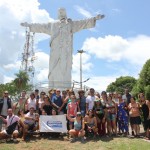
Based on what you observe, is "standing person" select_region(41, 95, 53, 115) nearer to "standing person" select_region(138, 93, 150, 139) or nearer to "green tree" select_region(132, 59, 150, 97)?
"standing person" select_region(138, 93, 150, 139)

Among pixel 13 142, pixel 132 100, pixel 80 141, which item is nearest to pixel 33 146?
pixel 13 142

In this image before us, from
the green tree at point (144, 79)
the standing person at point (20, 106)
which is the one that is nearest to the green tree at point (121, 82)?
the green tree at point (144, 79)

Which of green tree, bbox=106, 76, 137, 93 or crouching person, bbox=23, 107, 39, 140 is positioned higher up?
green tree, bbox=106, 76, 137, 93

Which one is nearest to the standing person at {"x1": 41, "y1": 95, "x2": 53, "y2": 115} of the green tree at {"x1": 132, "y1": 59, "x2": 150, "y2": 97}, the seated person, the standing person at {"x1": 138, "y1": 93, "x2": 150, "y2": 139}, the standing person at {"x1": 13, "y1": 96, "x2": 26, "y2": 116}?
the standing person at {"x1": 13, "y1": 96, "x2": 26, "y2": 116}

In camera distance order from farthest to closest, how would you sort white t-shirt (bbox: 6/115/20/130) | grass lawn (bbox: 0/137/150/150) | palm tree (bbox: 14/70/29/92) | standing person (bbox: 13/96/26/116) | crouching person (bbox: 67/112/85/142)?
palm tree (bbox: 14/70/29/92)
standing person (bbox: 13/96/26/116)
white t-shirt (bbox: 6/115/20/130)
crouching person (bbox: 67/112/85/142)
grass lawn (bbox: 0/137/150/150)

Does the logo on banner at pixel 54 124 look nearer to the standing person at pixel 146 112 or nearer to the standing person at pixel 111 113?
the standing person at pixel 111 113

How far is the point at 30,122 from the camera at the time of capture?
13508mm

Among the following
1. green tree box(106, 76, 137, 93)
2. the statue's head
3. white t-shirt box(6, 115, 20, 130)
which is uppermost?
green tree box(106, 76, 137, 93)

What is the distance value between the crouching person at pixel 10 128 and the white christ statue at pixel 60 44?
10.8 meters

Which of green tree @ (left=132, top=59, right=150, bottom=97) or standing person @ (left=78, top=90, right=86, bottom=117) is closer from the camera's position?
standing person @ (left=78, top=90, right=86, bottom=117)

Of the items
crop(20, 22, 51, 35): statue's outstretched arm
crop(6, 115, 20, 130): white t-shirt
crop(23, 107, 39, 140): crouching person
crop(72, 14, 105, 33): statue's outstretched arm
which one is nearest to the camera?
crop(6, 115, 20, 130): white t-shirt

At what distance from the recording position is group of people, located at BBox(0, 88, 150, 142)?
13070 mm

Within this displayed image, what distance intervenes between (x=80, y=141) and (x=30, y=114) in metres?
2.42

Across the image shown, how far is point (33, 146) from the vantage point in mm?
12289
